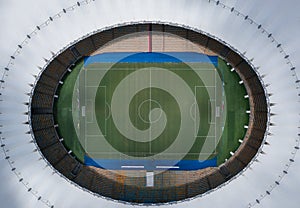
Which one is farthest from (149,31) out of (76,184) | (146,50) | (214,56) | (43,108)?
(76,184)

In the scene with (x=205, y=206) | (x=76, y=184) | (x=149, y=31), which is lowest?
(x=205, y=206)

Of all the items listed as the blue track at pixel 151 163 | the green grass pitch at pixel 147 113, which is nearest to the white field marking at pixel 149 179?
the blue track at pixel 151 163

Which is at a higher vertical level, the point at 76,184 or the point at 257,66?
the point at 257,66

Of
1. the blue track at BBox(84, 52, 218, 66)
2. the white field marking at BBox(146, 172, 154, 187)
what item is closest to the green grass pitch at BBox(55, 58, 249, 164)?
the blue track at BBox(84, 52, 218, 66)

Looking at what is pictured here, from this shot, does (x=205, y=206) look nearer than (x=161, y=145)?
Yes

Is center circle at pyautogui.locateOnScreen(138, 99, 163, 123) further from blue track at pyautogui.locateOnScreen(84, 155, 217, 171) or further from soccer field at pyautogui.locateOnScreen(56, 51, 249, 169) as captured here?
blue track at pyautogui.locateOnScreen(84, 155, 217, 171)

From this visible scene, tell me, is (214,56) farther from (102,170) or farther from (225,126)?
(102,170)

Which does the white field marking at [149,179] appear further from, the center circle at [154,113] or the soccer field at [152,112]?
the center circle at [154,113]
